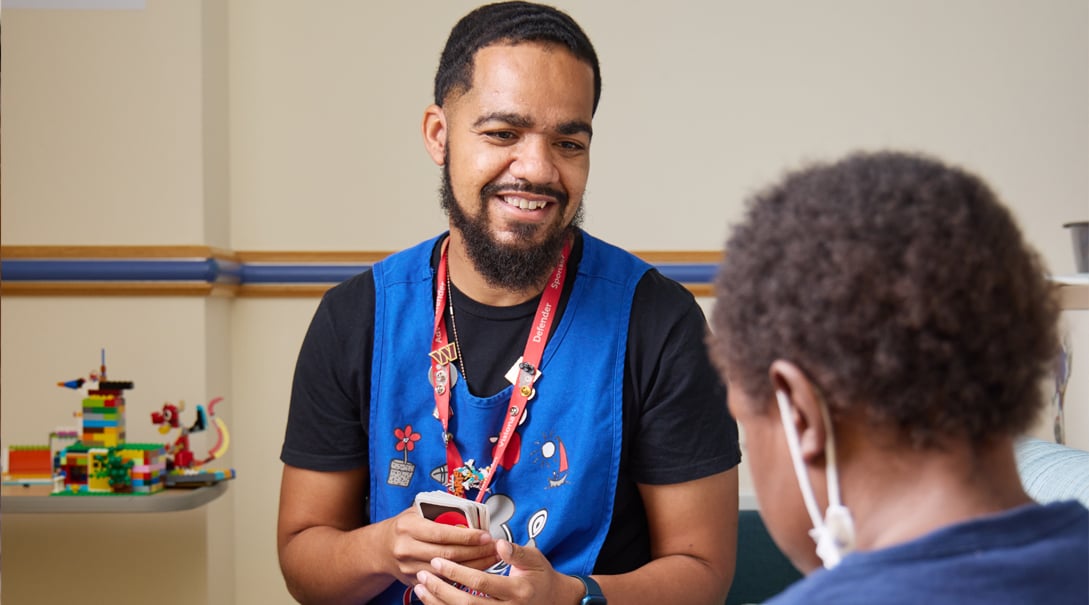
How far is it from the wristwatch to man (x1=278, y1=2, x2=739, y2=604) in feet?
0.23

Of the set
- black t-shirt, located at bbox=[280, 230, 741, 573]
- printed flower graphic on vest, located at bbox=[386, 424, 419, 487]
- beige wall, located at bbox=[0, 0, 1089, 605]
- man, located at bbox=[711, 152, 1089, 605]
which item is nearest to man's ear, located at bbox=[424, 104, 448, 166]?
black t-shirt, located at bbox=[280, 230, 741, 573]

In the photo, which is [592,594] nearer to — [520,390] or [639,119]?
[520,390]

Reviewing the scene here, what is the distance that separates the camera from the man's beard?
1.76 metres

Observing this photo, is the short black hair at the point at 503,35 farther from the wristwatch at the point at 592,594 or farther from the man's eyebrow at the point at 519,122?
the wristwatch at the point at 592,594

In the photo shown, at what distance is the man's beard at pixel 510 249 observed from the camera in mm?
1761

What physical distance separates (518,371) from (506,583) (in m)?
0.41

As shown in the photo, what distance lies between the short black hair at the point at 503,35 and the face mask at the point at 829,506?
1.07m

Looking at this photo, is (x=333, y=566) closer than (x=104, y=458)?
Yes

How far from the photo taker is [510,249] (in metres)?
1.77

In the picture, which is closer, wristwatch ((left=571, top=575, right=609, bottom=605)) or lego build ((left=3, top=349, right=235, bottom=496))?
wristwatch ((left=571, top=575, right=609, bottom=605))

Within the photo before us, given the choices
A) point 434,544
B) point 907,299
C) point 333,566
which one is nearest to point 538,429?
point 434,544

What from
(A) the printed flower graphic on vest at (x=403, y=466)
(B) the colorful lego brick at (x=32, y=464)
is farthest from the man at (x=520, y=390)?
(B) the colorful lego brick at (x=32, y=464)

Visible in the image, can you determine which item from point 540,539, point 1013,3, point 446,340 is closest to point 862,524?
point 540,539

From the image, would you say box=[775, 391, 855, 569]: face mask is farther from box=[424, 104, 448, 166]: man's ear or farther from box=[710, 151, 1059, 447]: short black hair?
box=[424, 104, 448, 166]: man's ear
